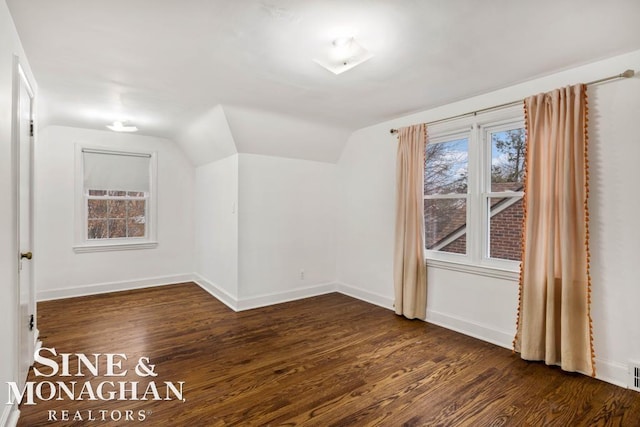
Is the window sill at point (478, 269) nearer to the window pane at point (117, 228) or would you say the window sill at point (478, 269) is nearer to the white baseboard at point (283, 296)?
the white baseboard at point (283, 296)

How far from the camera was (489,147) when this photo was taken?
3.27 meters

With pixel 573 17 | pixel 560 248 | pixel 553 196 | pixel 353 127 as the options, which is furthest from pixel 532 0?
pixel 353 127

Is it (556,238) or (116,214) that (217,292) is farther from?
(556,238)

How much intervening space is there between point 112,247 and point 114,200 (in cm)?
71

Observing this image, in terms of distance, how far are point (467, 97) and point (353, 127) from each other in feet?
5.16

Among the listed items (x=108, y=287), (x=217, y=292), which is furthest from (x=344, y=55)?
(x=108, y=287)

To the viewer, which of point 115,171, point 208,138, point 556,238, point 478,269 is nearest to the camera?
point 556,238

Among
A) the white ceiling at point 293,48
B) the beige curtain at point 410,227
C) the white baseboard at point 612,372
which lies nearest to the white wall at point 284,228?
the white ceiling at point 293,48

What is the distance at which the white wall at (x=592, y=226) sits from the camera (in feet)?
7.81

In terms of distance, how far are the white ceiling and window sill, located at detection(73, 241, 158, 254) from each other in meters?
1.96

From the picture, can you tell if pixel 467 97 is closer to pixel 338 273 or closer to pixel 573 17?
pixel 573 17

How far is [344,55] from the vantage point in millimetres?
2219

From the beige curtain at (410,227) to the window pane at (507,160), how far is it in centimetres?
71

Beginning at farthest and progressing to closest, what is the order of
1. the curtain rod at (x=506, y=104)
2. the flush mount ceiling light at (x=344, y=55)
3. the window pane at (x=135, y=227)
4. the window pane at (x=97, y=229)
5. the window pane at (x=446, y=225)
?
the window pane at (x=135, y=227), the window pane at (x=97, y=229), the window pane at (x=446, y=225), the curtain rod at (x=506, y=104), the flush mount ceiling light at (x=344, y=55)
